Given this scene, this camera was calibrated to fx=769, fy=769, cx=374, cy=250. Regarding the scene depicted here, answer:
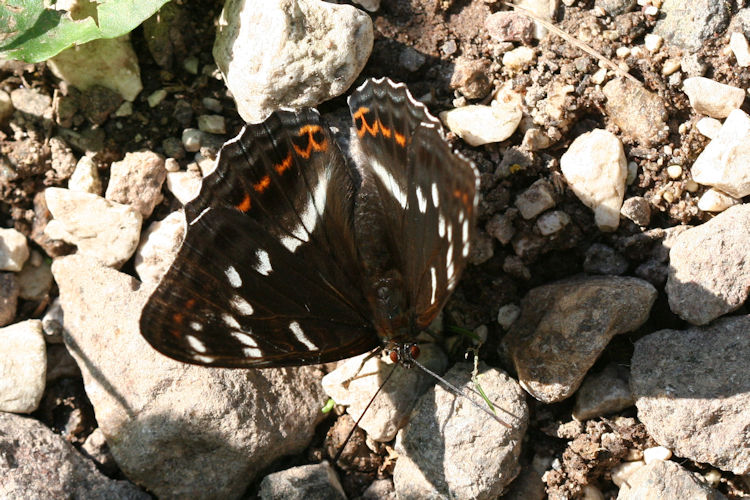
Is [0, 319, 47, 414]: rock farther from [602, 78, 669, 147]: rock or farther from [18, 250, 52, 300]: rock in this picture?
[602, 78, 669, 147]: rock

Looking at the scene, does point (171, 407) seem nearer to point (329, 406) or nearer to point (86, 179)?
point (329, 406)

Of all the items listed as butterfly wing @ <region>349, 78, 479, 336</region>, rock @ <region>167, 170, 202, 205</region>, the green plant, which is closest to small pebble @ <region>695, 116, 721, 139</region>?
butterfly wing @ <region>349, 78, 479, 336</region>

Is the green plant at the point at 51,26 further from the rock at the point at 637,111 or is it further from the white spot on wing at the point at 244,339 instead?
the rock at the point at 637,111

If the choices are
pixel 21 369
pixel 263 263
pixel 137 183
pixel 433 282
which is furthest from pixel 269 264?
pixel 21 369

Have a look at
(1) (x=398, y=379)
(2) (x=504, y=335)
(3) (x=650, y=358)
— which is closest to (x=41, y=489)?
(1) (x=398, y=379)

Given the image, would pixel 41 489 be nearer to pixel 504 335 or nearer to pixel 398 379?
pixel 398 379

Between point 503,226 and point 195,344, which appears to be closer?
point 195,344

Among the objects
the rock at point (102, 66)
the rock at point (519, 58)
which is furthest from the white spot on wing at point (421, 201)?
the rock at point (102, 66)
